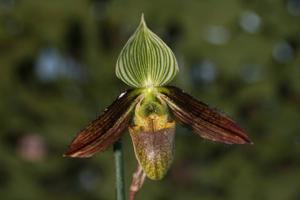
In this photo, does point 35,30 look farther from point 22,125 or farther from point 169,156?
point 169,156

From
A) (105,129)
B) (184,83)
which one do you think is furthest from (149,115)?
(184,83)

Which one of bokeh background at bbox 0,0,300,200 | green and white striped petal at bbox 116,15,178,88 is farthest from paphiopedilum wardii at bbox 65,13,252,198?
bokeh background at bbox 0,0,300,200

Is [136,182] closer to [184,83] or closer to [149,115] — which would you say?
[149,115]

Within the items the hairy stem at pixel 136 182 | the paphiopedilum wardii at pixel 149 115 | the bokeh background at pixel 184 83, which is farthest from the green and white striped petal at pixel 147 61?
the bokeh background at pixel 184 83

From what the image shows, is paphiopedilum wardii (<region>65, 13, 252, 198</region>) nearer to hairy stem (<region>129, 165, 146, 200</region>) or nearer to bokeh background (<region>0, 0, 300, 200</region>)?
hairy stem (<region>129, 165, 146, 200</region>)

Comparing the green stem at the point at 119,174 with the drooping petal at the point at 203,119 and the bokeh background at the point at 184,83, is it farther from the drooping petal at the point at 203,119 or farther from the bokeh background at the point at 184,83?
the bokeh background at the point at 184,83
